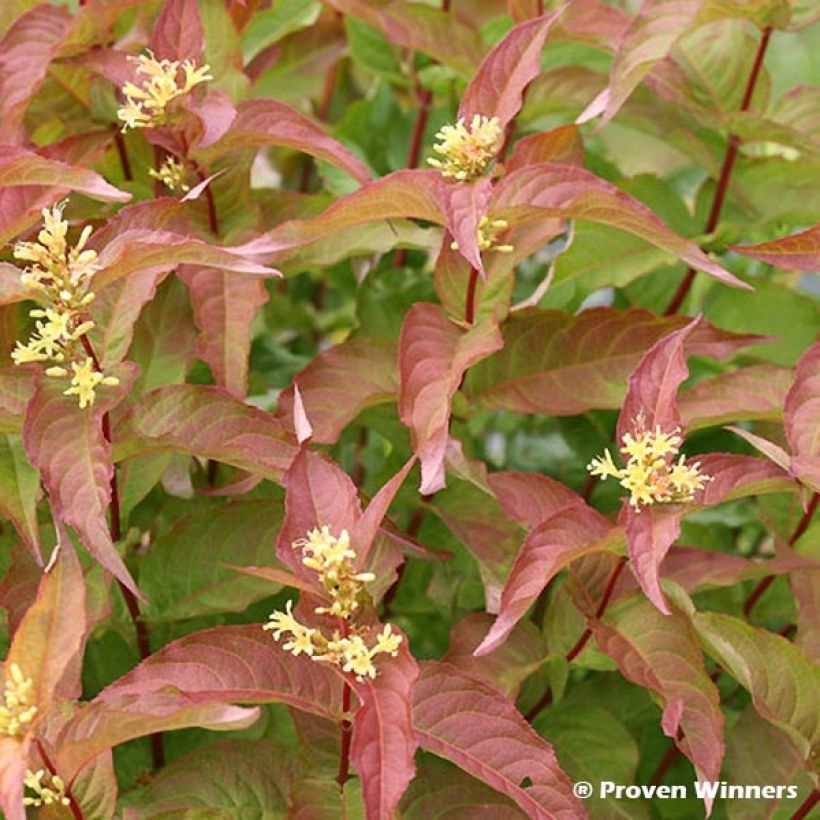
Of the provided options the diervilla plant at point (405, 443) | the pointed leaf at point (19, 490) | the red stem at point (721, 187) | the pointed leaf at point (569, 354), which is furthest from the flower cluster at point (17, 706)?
the red stem at point (721, 187)

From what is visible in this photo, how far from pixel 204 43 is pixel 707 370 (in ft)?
1.82

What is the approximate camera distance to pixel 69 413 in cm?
88

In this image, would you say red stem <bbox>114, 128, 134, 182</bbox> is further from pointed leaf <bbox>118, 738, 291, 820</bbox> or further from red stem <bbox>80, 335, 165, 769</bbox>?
pointed leaf <bbox>118, 738, 291, 820</bbox>

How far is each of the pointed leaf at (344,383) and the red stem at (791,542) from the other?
31 centimetres

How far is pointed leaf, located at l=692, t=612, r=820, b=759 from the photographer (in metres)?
0.91

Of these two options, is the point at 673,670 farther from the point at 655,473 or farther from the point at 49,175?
the point at 49,175

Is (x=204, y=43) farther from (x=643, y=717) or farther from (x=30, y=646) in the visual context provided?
(x=643, y=717)

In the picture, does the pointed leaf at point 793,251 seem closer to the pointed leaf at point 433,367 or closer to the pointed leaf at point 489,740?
the pointed leaf at point 433,367

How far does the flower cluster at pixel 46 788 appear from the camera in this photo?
0.78 m

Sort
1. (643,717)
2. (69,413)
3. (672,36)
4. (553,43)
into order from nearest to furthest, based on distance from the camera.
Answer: (69,413) → (672,36) → (643,717) → (553,43)

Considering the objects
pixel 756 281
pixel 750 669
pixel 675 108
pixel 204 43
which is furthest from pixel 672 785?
pixel 204 43

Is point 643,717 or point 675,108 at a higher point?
point 675,108

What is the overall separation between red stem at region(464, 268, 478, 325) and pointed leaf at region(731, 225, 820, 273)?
0.18 metres

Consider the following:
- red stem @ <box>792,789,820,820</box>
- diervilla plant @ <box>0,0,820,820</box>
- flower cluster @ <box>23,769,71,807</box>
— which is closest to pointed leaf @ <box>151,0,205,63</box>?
diervilla plant @ <box>0,0,820,820</box>
